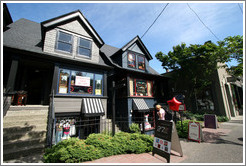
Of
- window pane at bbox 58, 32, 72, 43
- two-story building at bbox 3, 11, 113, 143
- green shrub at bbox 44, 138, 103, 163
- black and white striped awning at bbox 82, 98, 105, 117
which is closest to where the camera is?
green shrub at bbox 44, 138, 103, 163

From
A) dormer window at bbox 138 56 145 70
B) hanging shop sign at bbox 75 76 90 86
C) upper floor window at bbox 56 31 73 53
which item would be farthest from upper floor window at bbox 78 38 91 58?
dormer window at bbox 138 56 145 70

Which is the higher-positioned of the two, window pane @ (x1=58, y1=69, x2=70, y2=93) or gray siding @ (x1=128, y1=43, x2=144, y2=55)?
gray siding @ (x1=128, y1=43, x2=144, y2=55)

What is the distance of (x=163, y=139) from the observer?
5027mm

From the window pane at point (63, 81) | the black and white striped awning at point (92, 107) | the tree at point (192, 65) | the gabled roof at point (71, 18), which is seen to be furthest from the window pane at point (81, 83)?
Answer: the tree at point (192, 65)

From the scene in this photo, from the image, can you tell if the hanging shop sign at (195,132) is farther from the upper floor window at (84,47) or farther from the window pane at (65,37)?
the window pane at (65,37)

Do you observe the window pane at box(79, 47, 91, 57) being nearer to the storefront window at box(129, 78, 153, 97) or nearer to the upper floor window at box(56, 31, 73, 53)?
the upper floor window at box(56, 31, 73, 53)

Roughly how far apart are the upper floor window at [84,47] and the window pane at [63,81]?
2324 millimetres

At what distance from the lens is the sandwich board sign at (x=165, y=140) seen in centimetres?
472

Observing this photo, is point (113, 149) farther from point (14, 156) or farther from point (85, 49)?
point (85, 49)

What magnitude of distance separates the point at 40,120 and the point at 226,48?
15.4 meters

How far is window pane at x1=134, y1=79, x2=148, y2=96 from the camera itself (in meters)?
12.2

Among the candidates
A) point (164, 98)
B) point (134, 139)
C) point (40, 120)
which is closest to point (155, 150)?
point (134, 139)

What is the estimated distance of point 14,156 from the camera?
4938mm

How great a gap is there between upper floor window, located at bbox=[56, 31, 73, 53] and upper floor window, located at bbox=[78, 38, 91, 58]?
0.79 metres
